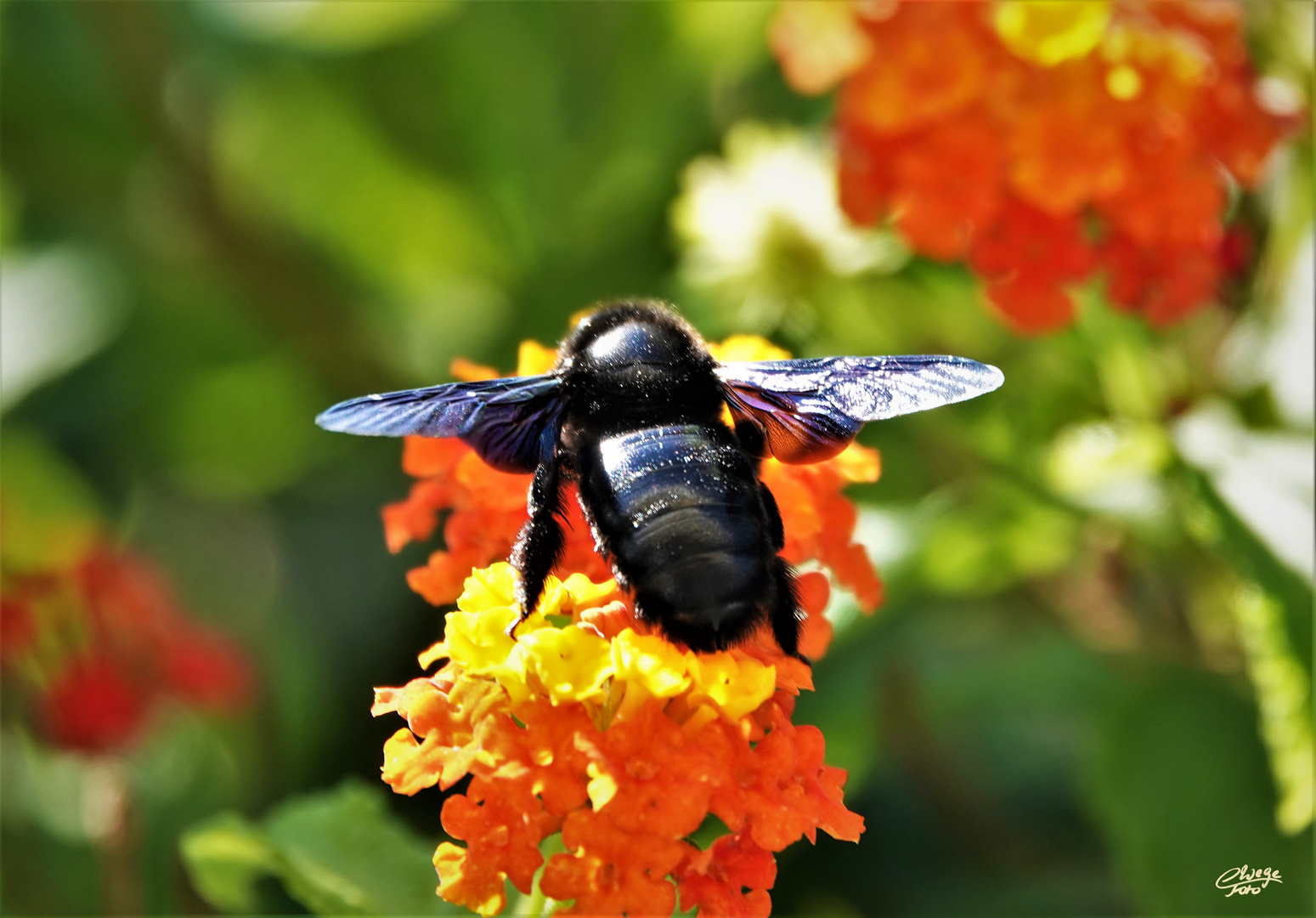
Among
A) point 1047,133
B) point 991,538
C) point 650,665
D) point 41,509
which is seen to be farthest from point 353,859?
point 41,509

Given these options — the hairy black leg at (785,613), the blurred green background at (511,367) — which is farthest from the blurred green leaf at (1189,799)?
the hairy black leg at (785,613)

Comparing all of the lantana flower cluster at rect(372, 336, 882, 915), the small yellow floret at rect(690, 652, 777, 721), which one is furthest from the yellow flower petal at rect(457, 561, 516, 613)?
the small yellow floret at rect(690, 652, 777, 721)

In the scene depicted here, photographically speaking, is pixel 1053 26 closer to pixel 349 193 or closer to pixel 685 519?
pixel 685 519

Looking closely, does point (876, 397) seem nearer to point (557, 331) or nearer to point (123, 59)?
point (557, 331)

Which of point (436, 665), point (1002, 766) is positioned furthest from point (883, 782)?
point (436, 665)
